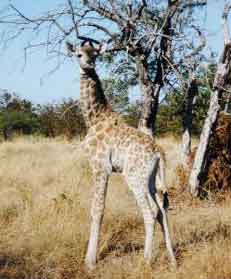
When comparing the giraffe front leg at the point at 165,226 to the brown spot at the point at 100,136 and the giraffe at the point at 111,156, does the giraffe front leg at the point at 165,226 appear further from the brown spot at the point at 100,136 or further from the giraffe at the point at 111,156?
the brown spot at the point at 100,136

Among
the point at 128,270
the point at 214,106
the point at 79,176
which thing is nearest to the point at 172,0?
the point at 214,106

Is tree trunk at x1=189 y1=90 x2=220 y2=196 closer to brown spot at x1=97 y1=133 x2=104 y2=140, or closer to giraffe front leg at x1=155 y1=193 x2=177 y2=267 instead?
giraffe front leg at x1=155 y1=193 x2=177 y2=267

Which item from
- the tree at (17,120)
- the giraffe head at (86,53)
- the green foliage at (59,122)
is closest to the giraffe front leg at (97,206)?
the giraffe head at (86,53)

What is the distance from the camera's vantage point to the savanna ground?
213 inches

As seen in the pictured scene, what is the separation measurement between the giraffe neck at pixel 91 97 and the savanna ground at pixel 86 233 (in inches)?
58.3

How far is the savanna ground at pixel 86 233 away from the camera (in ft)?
17.7

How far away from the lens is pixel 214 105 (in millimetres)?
9555

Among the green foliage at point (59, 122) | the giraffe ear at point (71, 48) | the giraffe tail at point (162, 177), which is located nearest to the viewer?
the giraffe tail at point (162, 177)

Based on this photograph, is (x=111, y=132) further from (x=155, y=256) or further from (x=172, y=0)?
(x=172, y=0)

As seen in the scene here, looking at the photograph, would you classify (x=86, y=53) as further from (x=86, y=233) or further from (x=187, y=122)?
(x=187, y=122)

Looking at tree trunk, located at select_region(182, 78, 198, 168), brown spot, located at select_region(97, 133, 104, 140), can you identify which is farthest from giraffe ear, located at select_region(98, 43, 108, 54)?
tree trunk, located at select_region(182, 78, 198, 168)

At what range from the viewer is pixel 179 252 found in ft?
20.1

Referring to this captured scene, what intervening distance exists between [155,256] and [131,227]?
155cm

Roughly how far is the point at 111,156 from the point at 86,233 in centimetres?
122
